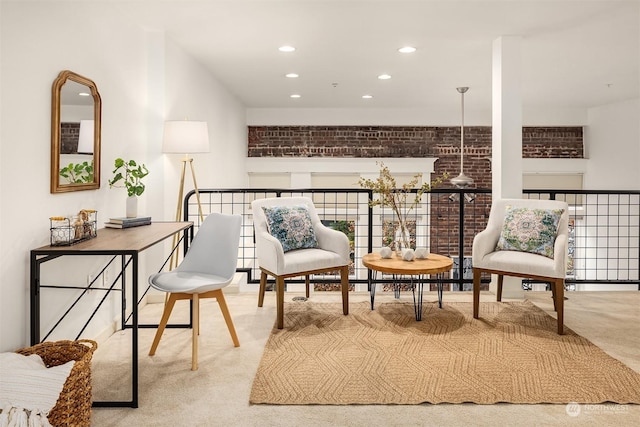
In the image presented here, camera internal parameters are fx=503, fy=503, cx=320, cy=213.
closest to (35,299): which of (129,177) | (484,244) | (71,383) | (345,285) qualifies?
(71,383)

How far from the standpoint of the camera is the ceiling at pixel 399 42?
3.64 meters

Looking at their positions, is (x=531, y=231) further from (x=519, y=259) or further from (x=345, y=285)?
(x=345, y=285)

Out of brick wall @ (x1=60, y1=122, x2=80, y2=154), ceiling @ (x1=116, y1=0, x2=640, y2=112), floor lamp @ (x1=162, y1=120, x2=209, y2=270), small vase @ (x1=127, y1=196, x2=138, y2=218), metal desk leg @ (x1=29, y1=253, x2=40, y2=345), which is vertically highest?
ceiling @ (x1=116, y1=0, x2=640, y2=112)

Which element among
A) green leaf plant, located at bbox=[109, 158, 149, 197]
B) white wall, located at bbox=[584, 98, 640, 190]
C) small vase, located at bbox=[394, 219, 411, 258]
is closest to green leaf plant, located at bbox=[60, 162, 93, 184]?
green leaf plant, located at bbox=[109, 158, 149, 197]

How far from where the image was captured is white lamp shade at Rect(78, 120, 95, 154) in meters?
2.98

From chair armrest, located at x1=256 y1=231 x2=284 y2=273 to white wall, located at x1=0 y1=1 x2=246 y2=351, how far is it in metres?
0.99

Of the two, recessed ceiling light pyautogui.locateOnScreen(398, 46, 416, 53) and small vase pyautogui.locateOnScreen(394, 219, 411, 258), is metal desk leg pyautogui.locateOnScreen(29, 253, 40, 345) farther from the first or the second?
recessed ceiling light pyautogui.locateOnScreen(398, 46, 416, 53)

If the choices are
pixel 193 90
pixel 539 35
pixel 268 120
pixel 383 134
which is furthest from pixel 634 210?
pixel 193 90

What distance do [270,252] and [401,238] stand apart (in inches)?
44.4

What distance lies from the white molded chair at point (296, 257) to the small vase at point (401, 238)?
1.54 feet

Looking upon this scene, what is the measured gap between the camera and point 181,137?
4.06m

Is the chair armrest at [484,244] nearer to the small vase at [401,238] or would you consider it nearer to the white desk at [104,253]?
the small vase at [401,238]

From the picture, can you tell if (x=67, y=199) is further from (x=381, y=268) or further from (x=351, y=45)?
(x=351, y=45)

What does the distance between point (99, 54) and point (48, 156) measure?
0.95 meters
